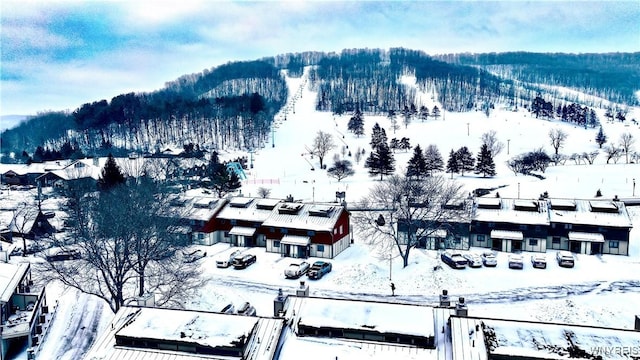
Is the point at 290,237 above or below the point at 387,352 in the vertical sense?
below

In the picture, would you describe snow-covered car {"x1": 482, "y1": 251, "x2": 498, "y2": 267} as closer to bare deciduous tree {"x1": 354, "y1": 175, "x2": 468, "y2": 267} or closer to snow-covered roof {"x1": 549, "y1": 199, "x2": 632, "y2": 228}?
bare deciduous tree {"x1": 354, "y1": 175, "x2": 468, "y2": 267}

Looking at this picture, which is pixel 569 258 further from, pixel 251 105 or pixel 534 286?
pixel 251 105

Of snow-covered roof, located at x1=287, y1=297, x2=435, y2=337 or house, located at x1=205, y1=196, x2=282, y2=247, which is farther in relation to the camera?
house, located at x1=205, y1=196, x2=282, y2=247

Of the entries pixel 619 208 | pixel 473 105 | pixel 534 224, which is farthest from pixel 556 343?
pixel 473 105

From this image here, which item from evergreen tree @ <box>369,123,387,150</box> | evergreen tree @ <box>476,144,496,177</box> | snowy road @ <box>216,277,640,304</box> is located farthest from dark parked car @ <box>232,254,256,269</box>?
evergreen tree @ <box>369,123,387,150</box>

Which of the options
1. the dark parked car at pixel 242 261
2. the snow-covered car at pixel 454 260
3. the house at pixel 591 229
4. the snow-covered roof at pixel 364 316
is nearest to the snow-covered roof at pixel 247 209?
the dark parked car at pixel 242 261
